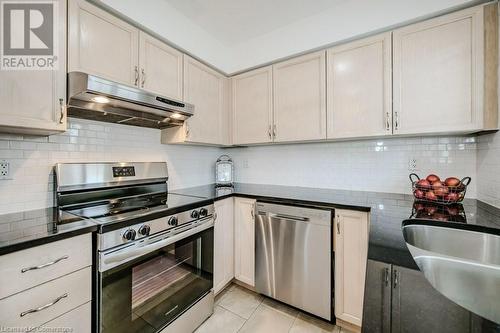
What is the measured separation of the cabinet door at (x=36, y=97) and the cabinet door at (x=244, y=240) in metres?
1.45

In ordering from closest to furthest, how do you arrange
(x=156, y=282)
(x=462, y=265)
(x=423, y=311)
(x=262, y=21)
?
1. (x=423, y=311)
2. (x=462, y=265)
3. (x=156, y=282)
4. (x=262, y=21)

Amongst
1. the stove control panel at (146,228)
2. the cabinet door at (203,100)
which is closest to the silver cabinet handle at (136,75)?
the cabinet door at (203,100)

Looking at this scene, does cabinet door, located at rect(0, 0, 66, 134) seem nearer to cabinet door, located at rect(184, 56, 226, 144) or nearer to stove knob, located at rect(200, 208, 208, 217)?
cabinet door, located at rect(184, 56, 226, 144)

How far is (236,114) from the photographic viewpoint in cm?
243

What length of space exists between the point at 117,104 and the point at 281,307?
209 centimetres

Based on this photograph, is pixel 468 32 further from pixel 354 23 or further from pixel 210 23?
pixel 210 23

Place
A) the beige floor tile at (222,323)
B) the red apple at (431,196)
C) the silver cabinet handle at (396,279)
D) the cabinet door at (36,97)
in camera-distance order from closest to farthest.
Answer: the silver cabinet handle at (396,279)
the cabinet door at (36,97)
the red apple at (431,196)
the beige floor tile at (222,323)

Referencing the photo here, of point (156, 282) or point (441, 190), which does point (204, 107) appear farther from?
point (441, 190)

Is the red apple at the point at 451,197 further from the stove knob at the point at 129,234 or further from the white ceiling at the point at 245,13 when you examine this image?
the stove knob at the point at 129,234

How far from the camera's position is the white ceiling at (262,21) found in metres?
1.56

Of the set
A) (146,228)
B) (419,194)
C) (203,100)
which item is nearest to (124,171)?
(146,228)

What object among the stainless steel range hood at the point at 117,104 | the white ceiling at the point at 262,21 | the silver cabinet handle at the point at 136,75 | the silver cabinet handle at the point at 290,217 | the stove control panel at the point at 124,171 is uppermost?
the white ceiling at the point at 262,21

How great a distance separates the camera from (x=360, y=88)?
1.74m

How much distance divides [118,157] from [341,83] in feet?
6.54
